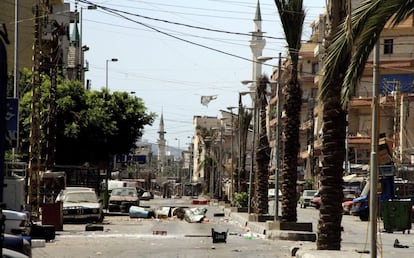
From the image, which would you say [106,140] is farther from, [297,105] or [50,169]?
[297,105]

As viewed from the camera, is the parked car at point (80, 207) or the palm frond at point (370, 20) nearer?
the palm frond at point (370, 20)

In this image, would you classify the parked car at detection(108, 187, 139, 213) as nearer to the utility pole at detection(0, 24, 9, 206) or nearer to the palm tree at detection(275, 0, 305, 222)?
the palm tree at detection(275, 0, 305, 222)

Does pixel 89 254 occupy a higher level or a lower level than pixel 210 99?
lower

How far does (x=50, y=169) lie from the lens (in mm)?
48344

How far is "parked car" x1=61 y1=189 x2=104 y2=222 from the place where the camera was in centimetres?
4244

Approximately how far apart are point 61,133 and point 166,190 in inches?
4395

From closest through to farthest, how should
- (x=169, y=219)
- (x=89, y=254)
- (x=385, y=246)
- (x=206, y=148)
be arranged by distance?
1. (x=89, y=254)
2. (x=385, y=246)
3. (x=169, y=219)
4. (x=206, y=148)

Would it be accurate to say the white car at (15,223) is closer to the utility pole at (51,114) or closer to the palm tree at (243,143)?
the utility pole at (51,114)

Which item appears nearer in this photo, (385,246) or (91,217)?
(385,246)

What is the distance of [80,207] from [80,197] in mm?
1412

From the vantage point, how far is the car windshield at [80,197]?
4353 centimetres

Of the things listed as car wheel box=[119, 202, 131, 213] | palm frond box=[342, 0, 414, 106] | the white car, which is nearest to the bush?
car wheel box=[119, 202, 131, 213]

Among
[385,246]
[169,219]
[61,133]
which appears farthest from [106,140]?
[385,246]

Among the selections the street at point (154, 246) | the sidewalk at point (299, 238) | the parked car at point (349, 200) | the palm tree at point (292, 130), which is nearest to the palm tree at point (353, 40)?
the sidewalk at point (299, 238)
